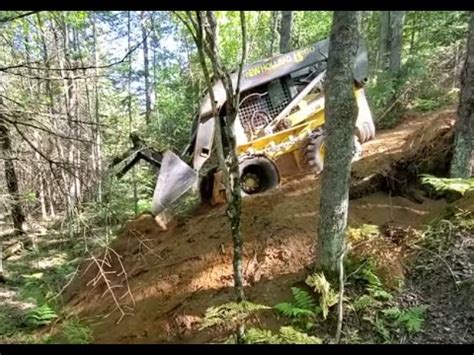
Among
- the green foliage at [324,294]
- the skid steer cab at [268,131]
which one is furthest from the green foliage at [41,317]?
the green foliage at [324,294]

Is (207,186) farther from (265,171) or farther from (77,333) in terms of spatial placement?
(77,333)

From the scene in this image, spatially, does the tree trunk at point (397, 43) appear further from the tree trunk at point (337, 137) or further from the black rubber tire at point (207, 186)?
the tree trunk at point (337, 137)

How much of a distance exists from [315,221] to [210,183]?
1.48m

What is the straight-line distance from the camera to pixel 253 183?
4.95 m

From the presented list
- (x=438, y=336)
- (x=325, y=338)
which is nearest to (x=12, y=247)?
(x=325, y=338)

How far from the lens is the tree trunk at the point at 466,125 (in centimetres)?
361

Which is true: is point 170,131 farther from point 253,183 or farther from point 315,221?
point 315,221

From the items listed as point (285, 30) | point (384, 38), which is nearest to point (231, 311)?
point (285, 30)

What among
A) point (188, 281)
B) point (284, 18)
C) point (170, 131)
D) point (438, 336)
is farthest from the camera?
point (170, 131)

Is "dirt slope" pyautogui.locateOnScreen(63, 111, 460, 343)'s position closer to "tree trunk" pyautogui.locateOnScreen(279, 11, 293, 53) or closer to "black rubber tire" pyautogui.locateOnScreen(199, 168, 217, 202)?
"black rubber tire" pyautogui.locateOnScreen(199, 168, 217, 202)

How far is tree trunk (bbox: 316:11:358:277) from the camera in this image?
3104 millimetres

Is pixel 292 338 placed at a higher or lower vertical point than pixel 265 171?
lower

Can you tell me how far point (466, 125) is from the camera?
12.2ft

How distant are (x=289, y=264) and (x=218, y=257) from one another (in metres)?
0.64
